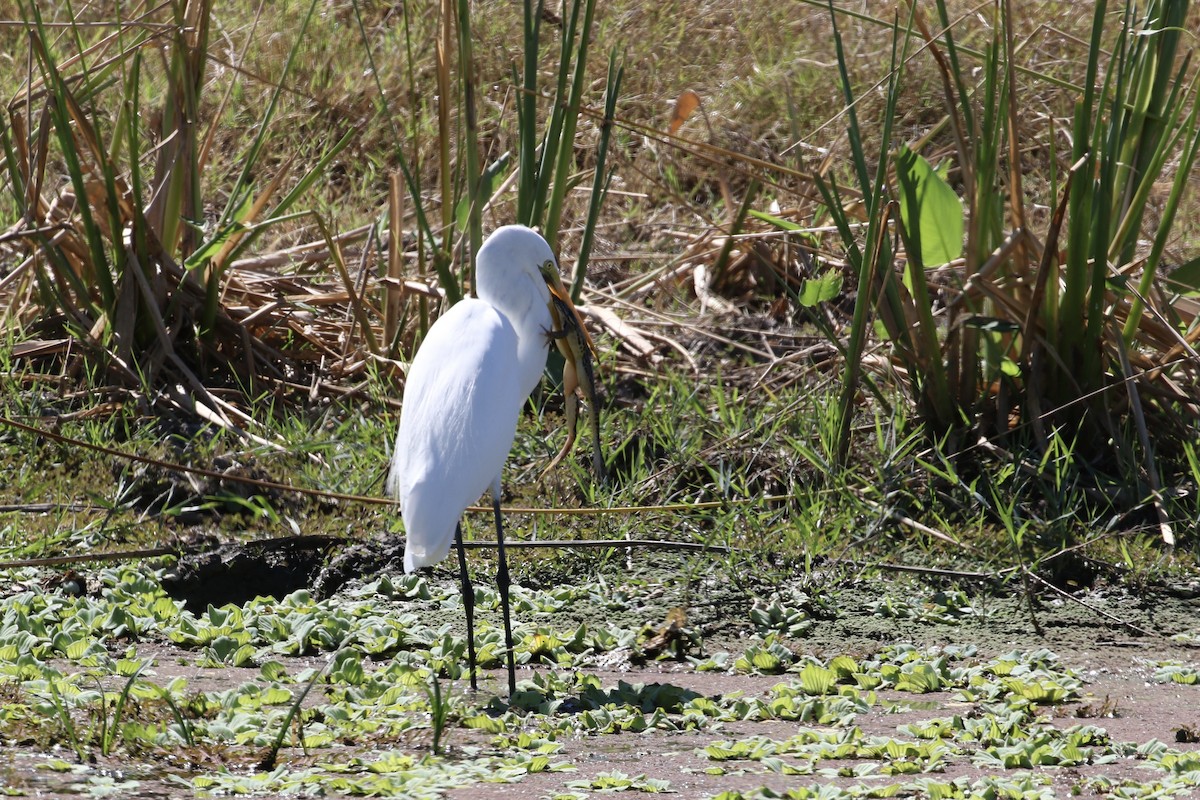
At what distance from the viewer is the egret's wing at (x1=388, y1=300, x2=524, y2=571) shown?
308 centimetres

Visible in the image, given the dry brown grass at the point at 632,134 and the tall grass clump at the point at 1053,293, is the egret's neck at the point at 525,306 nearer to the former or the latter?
the tall grass clump at the point at 1053,293

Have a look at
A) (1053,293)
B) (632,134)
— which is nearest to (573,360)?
(1053,293)

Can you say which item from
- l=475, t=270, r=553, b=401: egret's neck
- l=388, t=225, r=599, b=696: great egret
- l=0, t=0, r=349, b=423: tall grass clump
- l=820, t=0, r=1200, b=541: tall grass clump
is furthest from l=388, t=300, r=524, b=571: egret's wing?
l=0, t=0, r=349, b=423: tall grass clump

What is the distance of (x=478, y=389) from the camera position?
3.33 metres

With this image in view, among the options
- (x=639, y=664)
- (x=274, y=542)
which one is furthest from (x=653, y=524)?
(x=274, y=542)

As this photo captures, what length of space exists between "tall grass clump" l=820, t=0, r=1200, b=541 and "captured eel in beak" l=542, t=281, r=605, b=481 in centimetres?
73

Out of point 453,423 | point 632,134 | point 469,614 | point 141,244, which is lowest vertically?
point 469,614

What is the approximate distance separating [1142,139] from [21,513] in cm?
343

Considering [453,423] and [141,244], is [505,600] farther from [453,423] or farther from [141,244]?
[141,244]

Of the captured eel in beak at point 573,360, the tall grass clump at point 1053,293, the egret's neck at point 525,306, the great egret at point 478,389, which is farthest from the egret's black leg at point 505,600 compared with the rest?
the tall grass clump at point 1053,293

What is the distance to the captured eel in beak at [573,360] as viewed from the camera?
3846 mm

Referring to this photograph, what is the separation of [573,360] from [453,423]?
81cm

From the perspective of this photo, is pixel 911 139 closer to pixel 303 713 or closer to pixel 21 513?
pixel 21 513

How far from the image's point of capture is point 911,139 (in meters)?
7.00
